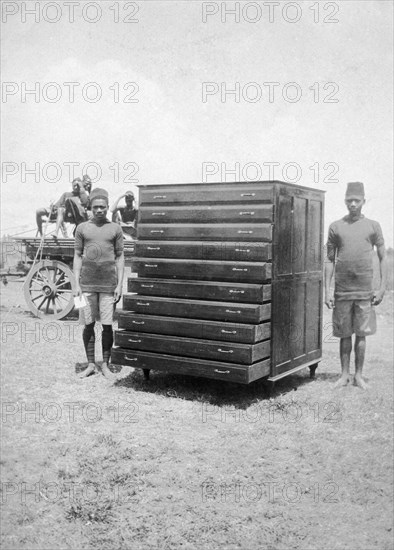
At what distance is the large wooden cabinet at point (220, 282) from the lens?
571 cm

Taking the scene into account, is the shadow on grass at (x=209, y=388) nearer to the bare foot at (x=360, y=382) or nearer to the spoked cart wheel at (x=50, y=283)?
the bare foot at (x=360, y=382)

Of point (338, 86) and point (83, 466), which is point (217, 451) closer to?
point (83, 466)

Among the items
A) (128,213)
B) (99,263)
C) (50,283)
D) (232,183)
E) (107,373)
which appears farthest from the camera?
(128,213)

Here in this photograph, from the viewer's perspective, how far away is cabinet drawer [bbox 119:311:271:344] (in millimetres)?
5676

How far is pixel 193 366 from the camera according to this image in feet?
19.4

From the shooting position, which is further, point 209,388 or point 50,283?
point 50,283

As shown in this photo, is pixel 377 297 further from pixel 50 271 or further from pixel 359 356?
pixel 50 271

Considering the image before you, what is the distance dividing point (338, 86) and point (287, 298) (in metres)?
4.06

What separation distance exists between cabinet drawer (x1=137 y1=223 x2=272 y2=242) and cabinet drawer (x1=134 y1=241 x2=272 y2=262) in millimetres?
54

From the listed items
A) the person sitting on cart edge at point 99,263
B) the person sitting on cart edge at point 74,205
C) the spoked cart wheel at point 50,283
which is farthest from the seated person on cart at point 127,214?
the person sitting on cart edge at point 99,263

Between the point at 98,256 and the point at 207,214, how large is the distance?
1442mm

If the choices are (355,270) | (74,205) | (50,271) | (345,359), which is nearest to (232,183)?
(355,270)

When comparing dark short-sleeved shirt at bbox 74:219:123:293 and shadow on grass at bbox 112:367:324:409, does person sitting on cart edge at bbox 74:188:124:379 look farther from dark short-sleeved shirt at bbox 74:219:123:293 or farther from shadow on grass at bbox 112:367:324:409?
shadow on grass at bbox 112:367:324:409

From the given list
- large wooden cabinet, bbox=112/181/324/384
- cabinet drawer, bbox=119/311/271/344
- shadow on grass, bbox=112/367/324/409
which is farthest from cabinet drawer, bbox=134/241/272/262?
shadow on grass, bbox=112/367/324/409
